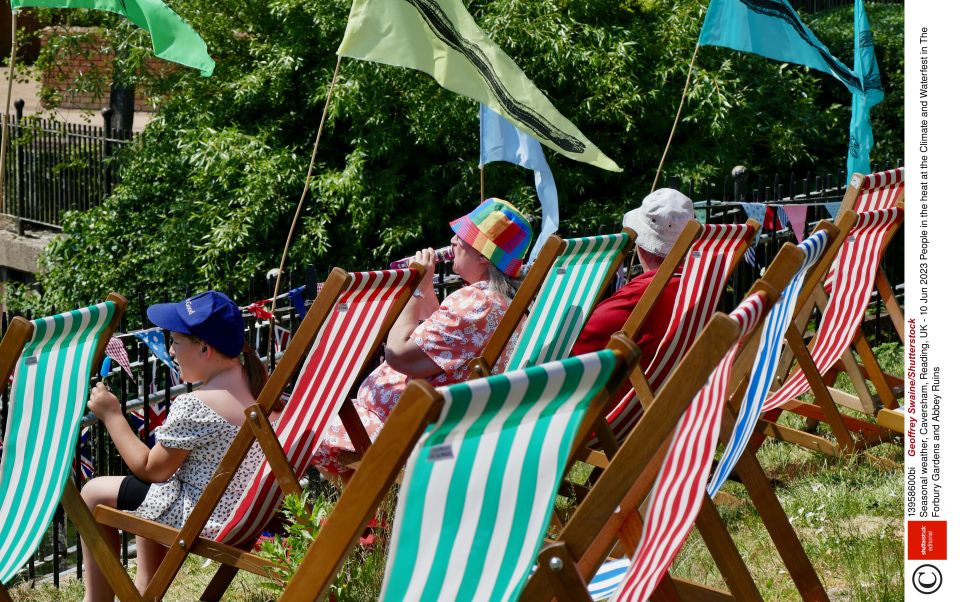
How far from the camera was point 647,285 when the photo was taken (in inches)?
161

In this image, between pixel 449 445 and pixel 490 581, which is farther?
pixel 490 581

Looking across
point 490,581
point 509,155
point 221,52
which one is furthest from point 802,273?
point 221,52

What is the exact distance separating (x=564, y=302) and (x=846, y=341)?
3.94 feet

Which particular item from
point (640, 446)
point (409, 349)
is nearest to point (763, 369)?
point (640, 446)

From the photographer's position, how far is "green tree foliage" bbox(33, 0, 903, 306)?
8.78m

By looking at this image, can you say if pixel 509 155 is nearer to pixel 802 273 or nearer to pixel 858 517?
pixel 858 517

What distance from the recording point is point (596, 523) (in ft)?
6.88

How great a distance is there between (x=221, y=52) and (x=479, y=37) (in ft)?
18.0

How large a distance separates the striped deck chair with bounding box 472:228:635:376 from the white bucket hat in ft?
0.87

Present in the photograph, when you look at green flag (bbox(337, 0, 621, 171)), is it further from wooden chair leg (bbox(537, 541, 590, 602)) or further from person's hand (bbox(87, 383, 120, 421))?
wooden chair leg (bbox(537, 541, 590, 602))

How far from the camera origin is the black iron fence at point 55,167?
→ 40.0ft

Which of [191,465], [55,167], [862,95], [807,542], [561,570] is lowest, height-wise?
[55,167]

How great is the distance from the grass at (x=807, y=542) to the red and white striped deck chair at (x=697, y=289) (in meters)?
0.56

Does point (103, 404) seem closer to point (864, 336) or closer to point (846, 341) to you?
point (846, 341)
